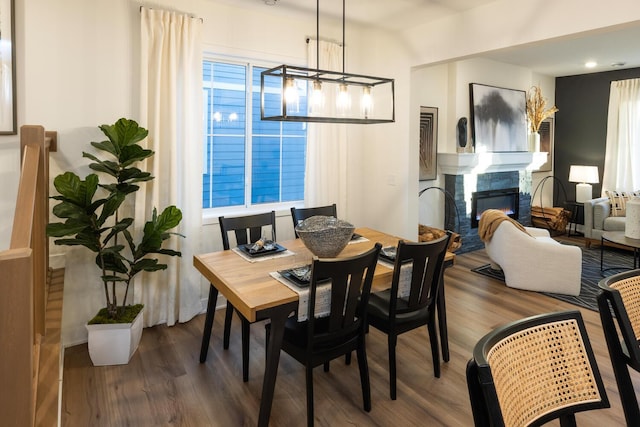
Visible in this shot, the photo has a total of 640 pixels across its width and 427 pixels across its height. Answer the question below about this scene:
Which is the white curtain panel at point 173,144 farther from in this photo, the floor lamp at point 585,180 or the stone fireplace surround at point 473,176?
the floor lamp at point 585,180

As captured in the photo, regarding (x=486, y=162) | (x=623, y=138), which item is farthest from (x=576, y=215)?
(x=486, y=162)

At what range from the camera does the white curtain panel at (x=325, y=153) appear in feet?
13.7

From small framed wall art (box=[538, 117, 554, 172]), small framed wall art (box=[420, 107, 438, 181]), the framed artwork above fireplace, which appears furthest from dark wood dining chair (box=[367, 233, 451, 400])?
small framed wall art (box=[538, 117, 554, 172])

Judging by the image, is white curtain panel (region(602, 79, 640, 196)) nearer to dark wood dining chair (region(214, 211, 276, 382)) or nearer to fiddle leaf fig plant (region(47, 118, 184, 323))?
dark wood dining chair (region(214, 211, 276, 382))

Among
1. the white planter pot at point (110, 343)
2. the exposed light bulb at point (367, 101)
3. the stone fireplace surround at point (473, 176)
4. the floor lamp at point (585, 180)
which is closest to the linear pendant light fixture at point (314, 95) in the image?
the exposed light bulb at point (367, 101)

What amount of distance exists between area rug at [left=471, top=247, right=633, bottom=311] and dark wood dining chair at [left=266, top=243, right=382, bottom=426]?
2755 millimetres

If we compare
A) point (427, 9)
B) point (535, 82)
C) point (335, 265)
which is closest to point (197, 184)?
point (335, 265)

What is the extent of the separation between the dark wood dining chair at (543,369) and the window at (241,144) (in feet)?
10.7

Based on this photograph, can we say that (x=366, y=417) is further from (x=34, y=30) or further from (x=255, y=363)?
(x=34, y=30)

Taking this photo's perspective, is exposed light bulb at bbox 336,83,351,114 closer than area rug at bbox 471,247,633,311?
Yes

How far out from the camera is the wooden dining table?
6.79 ft

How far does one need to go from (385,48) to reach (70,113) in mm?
3132

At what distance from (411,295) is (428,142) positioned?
11.5 ft

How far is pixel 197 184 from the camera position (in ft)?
11.6
